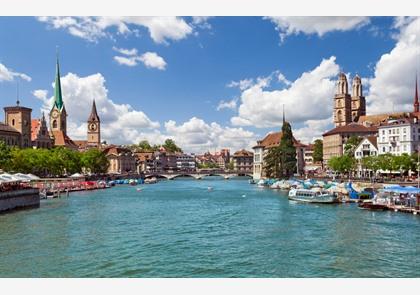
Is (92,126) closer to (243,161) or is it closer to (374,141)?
(243,161)

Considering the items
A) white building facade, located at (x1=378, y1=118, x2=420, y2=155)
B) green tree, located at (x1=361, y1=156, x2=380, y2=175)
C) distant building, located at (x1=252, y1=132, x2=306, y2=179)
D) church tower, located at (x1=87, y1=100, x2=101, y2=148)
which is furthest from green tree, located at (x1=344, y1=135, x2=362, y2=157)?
church tower, located at (x1=87, y1=100, x2=101, y2=148)

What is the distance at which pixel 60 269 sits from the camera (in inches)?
719

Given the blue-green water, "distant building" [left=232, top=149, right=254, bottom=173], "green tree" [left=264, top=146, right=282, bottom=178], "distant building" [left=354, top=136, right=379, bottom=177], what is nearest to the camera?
the blue-green water

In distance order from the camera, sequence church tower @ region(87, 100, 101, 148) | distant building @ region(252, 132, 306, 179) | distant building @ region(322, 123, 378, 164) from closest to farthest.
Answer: distant building @ region(322, 123, 378, 164), distant building @ region(252, 132, 306, 179), church tower @ region(87, 100, 101, 148)

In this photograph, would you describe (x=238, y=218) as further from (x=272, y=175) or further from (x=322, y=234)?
(x=272, y=175)

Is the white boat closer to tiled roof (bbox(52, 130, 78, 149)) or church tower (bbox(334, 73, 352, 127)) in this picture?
tiled roof (bbox(52, 130, 78, 149))

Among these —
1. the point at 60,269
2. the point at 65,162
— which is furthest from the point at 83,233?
the point at 65,162

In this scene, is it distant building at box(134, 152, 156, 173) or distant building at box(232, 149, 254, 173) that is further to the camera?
distant building at box(232, 149, 254, 173)

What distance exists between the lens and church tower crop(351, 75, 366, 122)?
13388 centimetres

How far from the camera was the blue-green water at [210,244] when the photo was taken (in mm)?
18203

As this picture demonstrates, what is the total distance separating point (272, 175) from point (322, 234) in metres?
58.4
